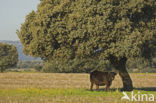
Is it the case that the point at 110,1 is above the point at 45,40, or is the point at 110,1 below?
above

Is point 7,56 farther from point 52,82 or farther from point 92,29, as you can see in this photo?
point 92,29

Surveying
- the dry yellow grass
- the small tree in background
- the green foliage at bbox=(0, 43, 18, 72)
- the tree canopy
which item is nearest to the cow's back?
the small tree in background

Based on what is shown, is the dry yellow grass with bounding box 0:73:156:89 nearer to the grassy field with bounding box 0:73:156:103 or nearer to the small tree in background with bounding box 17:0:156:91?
the grassy field with bounding box 0:73:156:103

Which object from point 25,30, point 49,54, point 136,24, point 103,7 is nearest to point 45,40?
point 49,54

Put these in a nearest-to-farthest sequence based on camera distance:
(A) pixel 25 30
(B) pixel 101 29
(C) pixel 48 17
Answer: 1. (B) pixel 101 29
2. (C) pixel 48 17
3. (A) pixel 25 30

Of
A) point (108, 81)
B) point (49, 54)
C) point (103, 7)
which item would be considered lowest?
point (108, 81)

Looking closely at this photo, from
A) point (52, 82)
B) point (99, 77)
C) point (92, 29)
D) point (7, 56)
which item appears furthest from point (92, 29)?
point (7, 56)

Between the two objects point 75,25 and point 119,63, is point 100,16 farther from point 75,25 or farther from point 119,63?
point 119,63

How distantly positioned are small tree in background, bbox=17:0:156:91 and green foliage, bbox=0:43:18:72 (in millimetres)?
91041

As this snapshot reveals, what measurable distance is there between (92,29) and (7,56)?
98842mm

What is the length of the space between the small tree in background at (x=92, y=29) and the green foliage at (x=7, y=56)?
91.0 m

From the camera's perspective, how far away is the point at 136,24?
1183 inches

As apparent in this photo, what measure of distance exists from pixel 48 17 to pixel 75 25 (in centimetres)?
297

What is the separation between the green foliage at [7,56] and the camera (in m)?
120
